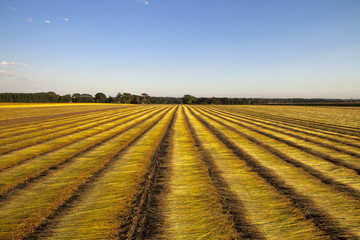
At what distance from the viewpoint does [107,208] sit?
4184mm

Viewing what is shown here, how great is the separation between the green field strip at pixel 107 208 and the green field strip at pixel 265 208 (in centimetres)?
241

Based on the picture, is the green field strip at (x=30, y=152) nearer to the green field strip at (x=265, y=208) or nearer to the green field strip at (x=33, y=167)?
the green field strip at (x=33, y=167)

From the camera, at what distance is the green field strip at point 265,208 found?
3.37 m

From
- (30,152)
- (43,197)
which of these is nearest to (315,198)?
(43,197)

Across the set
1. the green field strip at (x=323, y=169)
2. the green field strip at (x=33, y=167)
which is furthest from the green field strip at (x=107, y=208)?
the green field strip at (x=323, y=169)

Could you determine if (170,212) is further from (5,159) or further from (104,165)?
(5,159)

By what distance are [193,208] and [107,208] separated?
1904 mm

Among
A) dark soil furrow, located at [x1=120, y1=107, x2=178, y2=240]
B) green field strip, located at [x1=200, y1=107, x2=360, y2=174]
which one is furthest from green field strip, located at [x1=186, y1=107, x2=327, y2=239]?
green field strip, located at [x1=200, y1=107, x2=360, y2=174]

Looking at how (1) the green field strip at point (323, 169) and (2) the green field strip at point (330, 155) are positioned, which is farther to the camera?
(2) the green field strip at point (330, 155)

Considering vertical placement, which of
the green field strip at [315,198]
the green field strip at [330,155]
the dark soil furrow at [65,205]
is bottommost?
the dark soil furrow at [65,205]

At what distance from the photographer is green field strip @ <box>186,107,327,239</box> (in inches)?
133

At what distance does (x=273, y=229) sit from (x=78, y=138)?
1170cm

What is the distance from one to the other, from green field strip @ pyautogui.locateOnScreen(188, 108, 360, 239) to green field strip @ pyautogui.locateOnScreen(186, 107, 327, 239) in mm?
258

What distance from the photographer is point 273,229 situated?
3459 millimetres
